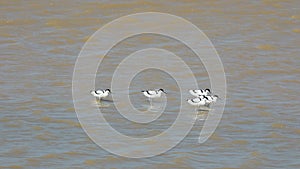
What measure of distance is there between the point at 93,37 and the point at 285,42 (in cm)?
426

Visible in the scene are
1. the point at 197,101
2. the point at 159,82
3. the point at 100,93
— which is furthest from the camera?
the point at 159,82

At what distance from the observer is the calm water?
12344mm

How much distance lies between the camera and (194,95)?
14.9 meters

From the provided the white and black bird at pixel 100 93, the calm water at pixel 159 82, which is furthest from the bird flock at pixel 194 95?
the calm water at pixel 159 82

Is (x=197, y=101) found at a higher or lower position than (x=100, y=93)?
lower

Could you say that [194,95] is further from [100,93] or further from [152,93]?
[100,93]

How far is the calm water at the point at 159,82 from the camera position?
12.3m

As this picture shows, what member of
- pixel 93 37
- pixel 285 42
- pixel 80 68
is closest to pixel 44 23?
pixel 93 37

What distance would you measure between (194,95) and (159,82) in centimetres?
119

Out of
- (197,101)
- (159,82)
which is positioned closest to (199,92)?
(197,101)

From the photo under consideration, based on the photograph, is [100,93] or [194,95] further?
[194,95]

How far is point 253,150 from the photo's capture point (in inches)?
492

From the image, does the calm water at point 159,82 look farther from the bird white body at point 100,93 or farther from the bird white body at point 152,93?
the bird white body at point 100,93

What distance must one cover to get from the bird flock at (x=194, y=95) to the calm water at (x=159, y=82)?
0.29 metres
